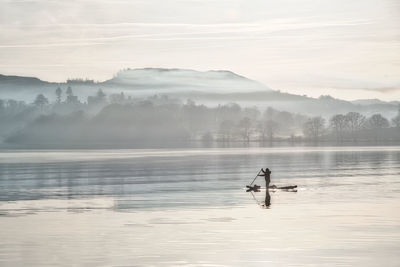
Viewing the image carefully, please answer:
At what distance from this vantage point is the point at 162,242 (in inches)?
1861

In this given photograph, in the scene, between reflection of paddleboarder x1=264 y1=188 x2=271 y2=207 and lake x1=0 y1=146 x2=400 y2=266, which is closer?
lake x1=0 y1=146 x2=400 y2=266

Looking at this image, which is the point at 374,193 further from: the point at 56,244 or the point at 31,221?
the point at 56,244

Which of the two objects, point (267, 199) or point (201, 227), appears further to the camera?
point (267, 199)

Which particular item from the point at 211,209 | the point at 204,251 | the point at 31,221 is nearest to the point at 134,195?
the point at 211,209

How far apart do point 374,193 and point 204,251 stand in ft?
143

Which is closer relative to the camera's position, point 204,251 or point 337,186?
point 204,251

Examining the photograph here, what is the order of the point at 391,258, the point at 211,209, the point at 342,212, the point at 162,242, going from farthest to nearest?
the point at 211,209 → the point at 342,212 → the point at 162,242 → the point at 391,258

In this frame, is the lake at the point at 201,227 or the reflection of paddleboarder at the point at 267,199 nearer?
the lake at the point at 201,227

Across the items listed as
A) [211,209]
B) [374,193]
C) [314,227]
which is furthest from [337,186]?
[314,227]

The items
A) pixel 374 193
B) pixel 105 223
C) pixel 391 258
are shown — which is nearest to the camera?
pixel 391 258

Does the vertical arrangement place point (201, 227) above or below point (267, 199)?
above

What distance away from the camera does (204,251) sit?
144 feet

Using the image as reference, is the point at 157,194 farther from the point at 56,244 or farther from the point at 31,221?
the point at 56,244

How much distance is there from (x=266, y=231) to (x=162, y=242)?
819cm
